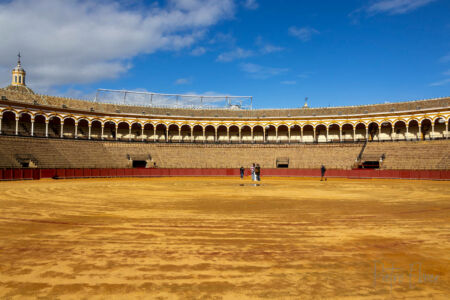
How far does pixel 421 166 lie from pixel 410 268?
38.0 m

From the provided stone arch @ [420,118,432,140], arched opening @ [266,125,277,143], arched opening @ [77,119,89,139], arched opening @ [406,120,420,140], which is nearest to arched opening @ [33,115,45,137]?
arched opening @ [77,119,89,139]

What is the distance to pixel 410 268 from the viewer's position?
4.80m

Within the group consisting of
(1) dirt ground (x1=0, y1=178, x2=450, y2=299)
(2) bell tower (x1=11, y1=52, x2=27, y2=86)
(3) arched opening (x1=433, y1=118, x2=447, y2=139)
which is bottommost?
(1) dirt ground (x1=0, y1=178, x2=450, y2=299)

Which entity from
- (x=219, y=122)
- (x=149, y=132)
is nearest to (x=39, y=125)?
(x=149, y=132)

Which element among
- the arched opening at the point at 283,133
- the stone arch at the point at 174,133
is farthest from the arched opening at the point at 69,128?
the arched opening at the point at 283,133

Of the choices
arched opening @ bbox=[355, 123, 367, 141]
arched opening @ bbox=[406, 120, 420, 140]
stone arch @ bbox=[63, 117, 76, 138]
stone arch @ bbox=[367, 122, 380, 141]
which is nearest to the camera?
arched opening @ bbox=[406, 120, 420, 140]

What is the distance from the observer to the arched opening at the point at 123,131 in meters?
53.0

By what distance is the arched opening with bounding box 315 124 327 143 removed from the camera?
54003 millimetres

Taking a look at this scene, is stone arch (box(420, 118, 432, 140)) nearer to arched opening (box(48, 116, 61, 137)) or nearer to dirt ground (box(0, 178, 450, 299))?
dirt ground (box(0, 178, 450, 299))

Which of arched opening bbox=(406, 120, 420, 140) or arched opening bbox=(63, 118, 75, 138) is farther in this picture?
arched opening bbox=(63, 118, 75, 138)

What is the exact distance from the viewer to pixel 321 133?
5441cm

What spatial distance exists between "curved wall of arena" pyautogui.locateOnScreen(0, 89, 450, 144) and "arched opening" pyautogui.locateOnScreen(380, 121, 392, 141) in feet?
0.50

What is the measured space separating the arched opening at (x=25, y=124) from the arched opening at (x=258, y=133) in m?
37.6

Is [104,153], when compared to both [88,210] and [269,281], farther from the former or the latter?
[269,281]
